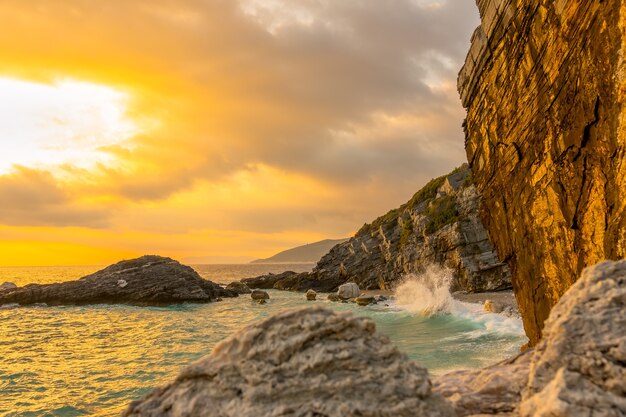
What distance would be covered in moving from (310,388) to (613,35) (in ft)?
33.8

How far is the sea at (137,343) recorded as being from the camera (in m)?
18.7

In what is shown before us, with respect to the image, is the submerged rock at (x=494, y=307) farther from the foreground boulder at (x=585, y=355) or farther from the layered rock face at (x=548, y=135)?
the foreground boulder at (x=585, y=355)

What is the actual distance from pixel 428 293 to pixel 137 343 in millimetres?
29899

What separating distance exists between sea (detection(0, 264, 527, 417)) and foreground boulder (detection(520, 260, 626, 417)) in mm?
11887

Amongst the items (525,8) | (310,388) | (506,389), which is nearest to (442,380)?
(506,389)

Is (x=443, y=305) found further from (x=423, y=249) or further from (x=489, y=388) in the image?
(x=489, y=388)

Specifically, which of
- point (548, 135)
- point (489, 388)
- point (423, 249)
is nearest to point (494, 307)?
point (548, 135)

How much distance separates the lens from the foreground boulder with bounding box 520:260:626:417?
13.1 feet

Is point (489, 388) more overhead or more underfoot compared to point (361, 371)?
more underfoot

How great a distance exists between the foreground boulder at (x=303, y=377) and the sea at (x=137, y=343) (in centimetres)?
1172

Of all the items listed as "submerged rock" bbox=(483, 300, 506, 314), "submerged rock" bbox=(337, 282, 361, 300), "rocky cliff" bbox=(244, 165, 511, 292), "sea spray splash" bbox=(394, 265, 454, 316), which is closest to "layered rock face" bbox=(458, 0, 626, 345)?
"submerged rock" bbox=(483, 300, 506, 314)

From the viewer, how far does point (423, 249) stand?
66000 millimetres

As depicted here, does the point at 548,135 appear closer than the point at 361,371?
No

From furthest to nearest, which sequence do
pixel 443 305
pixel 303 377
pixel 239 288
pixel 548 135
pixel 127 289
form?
1. pixel 239 288
2. pixel 127 289
3. pixel 443 305
4. pixel 548 135
5. pixel 303 377
